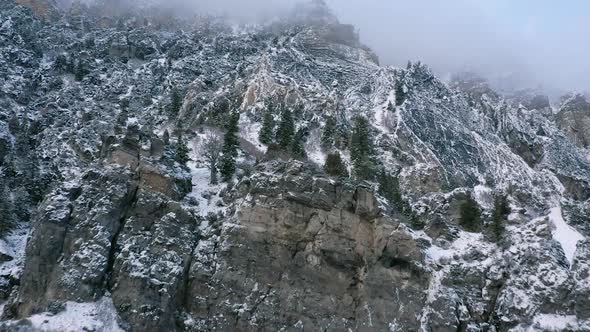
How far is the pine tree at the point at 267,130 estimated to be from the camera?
266 ft

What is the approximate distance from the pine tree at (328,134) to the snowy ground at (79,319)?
43598 millimetres

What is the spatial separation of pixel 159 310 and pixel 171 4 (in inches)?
5735

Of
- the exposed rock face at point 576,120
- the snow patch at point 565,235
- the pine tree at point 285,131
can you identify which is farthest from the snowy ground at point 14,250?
the exposed rock face at point 576,120

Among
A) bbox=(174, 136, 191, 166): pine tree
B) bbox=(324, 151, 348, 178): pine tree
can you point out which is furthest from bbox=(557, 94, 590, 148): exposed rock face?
bbox=(174, 136, 191, 166): pine tree

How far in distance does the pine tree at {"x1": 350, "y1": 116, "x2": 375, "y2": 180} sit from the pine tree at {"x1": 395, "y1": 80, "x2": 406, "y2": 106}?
15915 mm

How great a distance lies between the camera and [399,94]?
110 metres

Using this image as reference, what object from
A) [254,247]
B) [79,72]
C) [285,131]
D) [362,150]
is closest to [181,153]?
[285,131]

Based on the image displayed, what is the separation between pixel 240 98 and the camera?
323 ft

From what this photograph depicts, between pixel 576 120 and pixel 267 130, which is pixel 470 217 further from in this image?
pixel 576 120

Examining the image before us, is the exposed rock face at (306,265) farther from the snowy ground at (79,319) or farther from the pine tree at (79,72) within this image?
the pine tree at (79,72)

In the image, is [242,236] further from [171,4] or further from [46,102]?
[171,4]

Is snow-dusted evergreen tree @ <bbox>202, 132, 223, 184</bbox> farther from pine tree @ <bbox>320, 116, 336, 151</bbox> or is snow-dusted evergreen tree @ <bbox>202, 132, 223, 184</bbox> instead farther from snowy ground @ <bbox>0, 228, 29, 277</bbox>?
snowy ground @ <bbox>0, 228, 29, 277</bbox>

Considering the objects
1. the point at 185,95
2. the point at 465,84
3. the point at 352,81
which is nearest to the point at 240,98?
the point at 185,95

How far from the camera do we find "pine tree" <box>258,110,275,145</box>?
81125mm
